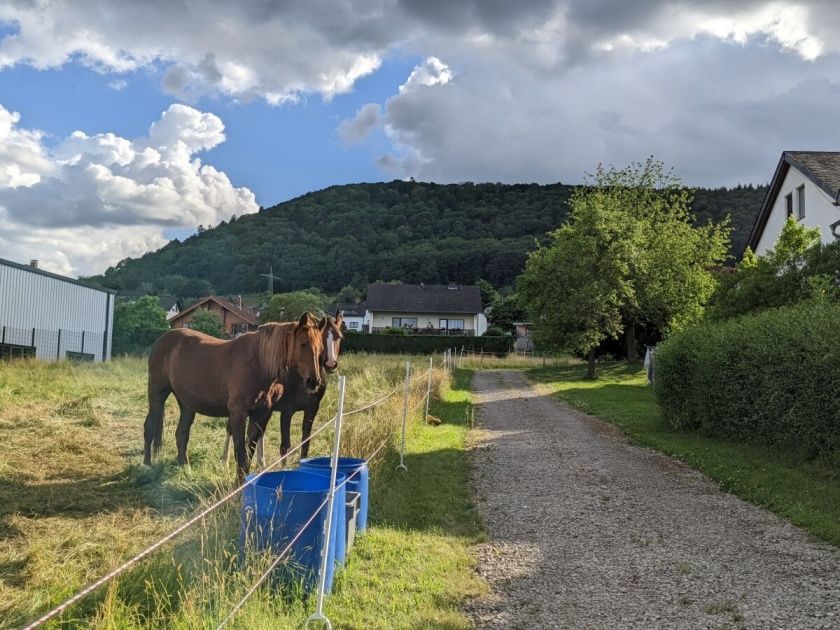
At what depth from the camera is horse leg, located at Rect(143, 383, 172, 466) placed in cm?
848

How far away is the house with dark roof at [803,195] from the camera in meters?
21.3

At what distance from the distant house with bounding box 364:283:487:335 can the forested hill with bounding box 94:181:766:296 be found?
47.1 ft

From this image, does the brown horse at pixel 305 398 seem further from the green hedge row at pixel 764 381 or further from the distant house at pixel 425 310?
the distant house at pixel 425 310

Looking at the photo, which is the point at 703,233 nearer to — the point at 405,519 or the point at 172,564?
the point at 405,519

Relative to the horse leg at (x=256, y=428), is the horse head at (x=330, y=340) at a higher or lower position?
higher

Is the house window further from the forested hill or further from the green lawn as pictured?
the forested hill

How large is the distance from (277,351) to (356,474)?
7.03ft

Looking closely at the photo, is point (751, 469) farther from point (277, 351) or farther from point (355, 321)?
point (355, 321)

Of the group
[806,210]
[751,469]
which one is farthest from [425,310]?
[751,469]

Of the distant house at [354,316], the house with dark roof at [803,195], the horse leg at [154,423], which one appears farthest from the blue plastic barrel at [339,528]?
the distant house at [354,316]

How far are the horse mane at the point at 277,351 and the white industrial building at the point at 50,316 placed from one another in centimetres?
2326

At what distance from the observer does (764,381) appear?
11.1m

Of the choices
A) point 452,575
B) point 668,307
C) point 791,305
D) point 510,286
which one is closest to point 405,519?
point 452,575

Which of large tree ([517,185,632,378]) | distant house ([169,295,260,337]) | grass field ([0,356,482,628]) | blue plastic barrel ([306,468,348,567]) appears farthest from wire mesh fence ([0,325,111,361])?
distant house ([169,295,260,337])
